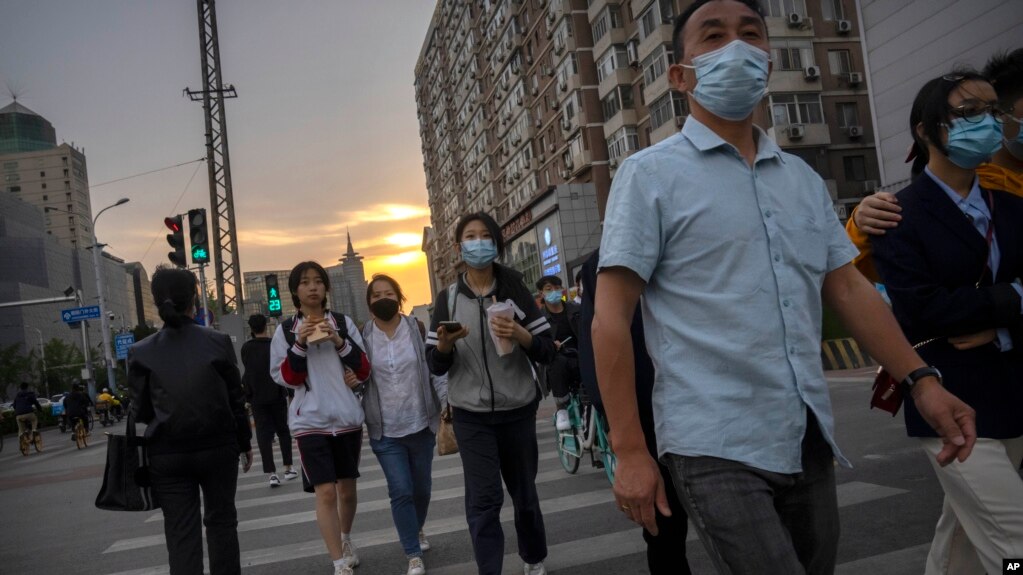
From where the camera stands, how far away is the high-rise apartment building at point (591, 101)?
35.1 metres

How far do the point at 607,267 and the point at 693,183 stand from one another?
0.31 meters

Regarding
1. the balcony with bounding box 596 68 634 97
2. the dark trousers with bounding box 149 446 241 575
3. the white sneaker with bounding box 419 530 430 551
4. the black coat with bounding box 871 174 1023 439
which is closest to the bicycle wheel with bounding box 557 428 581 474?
the white sneaker with bounding box 419 530 430 551

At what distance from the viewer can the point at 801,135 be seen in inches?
1347

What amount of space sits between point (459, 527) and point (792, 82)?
107 feet

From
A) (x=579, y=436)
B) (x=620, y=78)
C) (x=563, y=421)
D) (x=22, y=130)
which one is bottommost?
(x=579, y=436)

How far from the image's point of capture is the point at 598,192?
4409cm

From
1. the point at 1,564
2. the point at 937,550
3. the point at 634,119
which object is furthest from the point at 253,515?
the point at 634,119

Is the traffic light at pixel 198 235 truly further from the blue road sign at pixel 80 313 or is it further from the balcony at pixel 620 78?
the balcony at pixel 620 78

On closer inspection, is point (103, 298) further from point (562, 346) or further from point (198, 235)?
point (562, 346)

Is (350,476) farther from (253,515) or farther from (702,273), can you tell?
(702,273)

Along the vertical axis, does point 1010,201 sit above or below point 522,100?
below

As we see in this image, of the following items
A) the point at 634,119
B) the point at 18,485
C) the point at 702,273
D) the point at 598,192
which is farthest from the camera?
the point at 598,192

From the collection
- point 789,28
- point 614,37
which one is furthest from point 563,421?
point 614,37

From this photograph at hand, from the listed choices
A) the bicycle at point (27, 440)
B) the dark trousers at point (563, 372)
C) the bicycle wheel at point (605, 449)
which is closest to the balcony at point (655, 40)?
the bicycle at point (27, 440)
